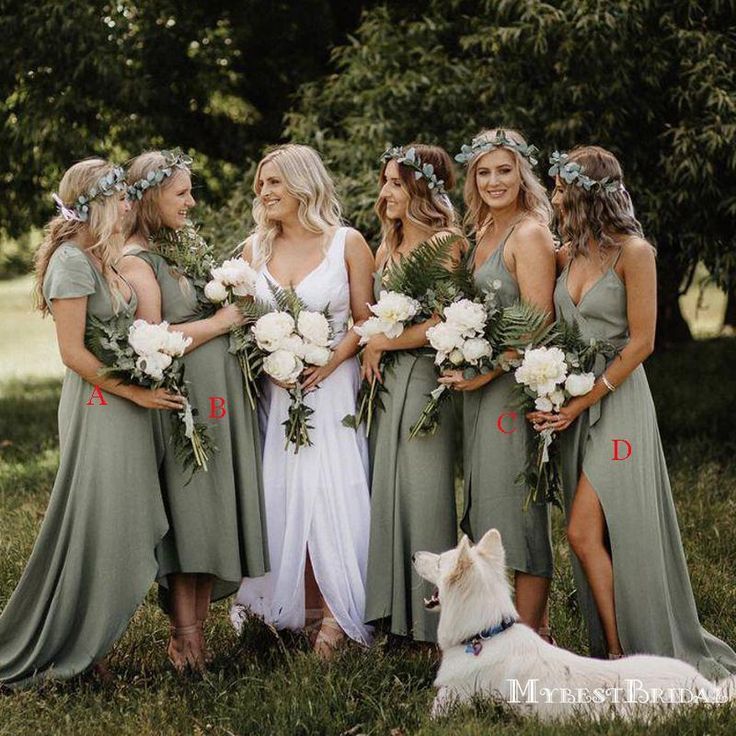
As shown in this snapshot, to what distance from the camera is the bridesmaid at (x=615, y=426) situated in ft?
16.1

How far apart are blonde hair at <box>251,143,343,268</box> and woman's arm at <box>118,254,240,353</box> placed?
585 mm

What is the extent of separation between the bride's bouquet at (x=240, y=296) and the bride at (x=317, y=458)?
7.3 inches

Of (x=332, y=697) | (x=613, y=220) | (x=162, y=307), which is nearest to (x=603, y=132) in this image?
(x=613, y=220)

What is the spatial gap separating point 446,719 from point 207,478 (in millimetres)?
1754

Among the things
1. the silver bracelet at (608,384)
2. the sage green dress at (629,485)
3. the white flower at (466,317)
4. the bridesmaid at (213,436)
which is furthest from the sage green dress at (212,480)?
the silver bracelet at (608,384)

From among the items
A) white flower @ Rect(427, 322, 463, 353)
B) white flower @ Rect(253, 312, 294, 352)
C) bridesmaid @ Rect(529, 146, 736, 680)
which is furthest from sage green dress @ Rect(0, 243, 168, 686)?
bridesmaid @ Rect(529, 146, 736, 680)

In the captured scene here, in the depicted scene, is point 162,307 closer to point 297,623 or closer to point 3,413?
point 297,623

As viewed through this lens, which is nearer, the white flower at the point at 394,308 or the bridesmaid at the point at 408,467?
the white flower at the point at 394,308

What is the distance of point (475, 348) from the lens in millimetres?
5039

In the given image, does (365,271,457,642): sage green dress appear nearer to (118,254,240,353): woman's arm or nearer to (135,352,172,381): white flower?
(118,254,240,353): woman's arm

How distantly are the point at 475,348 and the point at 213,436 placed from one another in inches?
55.9

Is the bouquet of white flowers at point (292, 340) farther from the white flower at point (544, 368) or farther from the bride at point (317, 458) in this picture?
the white flower at point (544, 368)

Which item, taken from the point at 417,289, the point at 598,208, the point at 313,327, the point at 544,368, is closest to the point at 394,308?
the point at 417,289

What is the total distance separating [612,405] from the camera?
4.98 m
